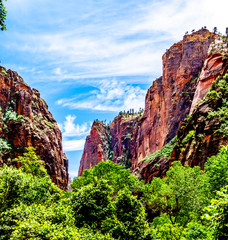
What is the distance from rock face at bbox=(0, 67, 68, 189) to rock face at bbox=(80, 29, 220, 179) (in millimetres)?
31601

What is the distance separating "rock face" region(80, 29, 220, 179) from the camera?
80938 mm

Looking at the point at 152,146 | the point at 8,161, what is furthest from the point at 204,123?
the point at 152,146

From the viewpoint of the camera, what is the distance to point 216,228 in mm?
6383

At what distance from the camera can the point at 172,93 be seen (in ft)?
292

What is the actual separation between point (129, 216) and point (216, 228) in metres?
9.35

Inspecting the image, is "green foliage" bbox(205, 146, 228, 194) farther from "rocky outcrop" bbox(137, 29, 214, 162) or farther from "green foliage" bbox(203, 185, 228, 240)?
"rocky outcrop" bbox(137, 29, 214, 162)

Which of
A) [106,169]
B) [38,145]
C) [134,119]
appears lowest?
[106,169]

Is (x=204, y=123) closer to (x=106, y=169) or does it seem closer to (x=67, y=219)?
(x=106, y=169)

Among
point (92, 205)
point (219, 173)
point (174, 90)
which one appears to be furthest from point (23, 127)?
point (219, 173)

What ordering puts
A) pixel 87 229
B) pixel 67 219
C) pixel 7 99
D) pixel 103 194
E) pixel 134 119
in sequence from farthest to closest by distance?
pixel 134 119, pixel 7 99, pixel 103 194, pixel 87 229, pixel 67 219

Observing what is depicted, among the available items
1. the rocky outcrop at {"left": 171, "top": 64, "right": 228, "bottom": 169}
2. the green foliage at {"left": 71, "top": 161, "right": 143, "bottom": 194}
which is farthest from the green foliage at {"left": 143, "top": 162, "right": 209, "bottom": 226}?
the rocky outcrop at {"left": 171, "top": 64, "right": 228, "bottom": 169}

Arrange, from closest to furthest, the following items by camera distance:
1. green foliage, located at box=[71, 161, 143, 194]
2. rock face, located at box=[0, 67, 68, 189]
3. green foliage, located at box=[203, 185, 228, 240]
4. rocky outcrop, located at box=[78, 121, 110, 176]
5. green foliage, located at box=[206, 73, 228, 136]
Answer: green foliage, located at box=[203, 185, 228, 240] → green foliage, located at box=[206, 73, 228, 136] → green foliage, located at box=[71, 161, 143, 194] → rock face, located at box=[0, 67, 68, 189] → rocky outcrop, located at box=[78, 121, 110, 176]

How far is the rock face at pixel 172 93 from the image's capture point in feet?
266

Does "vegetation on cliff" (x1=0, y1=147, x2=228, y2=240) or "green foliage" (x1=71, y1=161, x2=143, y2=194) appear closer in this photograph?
"vegetation on cliff" (x1=0, y1=147, x2=228, y2=240)
